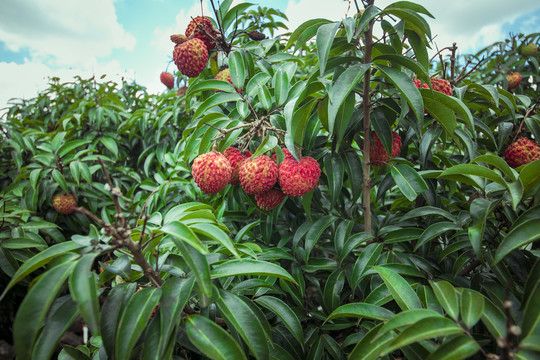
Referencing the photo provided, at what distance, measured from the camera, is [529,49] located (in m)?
2.29

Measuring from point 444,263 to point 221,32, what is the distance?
1140mm

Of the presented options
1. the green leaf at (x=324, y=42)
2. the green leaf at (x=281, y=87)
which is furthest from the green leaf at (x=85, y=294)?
the green leaf at (x=281, y=87)

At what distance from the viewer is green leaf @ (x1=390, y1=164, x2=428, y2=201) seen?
90cm

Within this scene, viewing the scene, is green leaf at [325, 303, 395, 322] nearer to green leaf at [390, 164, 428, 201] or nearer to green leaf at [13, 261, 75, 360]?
green leaf at [390, 164, 428, 201]

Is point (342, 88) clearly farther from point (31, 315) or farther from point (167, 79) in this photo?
point (167, 79)

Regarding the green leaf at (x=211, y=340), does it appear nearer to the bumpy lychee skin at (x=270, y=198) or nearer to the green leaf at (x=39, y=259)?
the green leaf at (x=39, y=259)

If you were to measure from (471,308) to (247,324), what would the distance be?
0.42 metres

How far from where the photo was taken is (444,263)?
0.99 meters

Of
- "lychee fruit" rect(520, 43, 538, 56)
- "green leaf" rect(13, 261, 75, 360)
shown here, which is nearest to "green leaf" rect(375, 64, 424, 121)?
"green leaf" rect(13, 261, 75, 360)

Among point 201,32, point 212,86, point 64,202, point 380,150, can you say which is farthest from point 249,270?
point 64,202

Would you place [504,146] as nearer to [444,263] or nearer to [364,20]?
[444,263]

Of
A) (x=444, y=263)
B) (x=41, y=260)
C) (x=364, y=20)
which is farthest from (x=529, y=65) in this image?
(x=41, y=260)

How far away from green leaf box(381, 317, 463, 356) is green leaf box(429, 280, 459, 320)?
43 mm

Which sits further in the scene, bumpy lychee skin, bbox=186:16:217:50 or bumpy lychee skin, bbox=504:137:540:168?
bumpy lychee skin, bbox=186:16:217:50
